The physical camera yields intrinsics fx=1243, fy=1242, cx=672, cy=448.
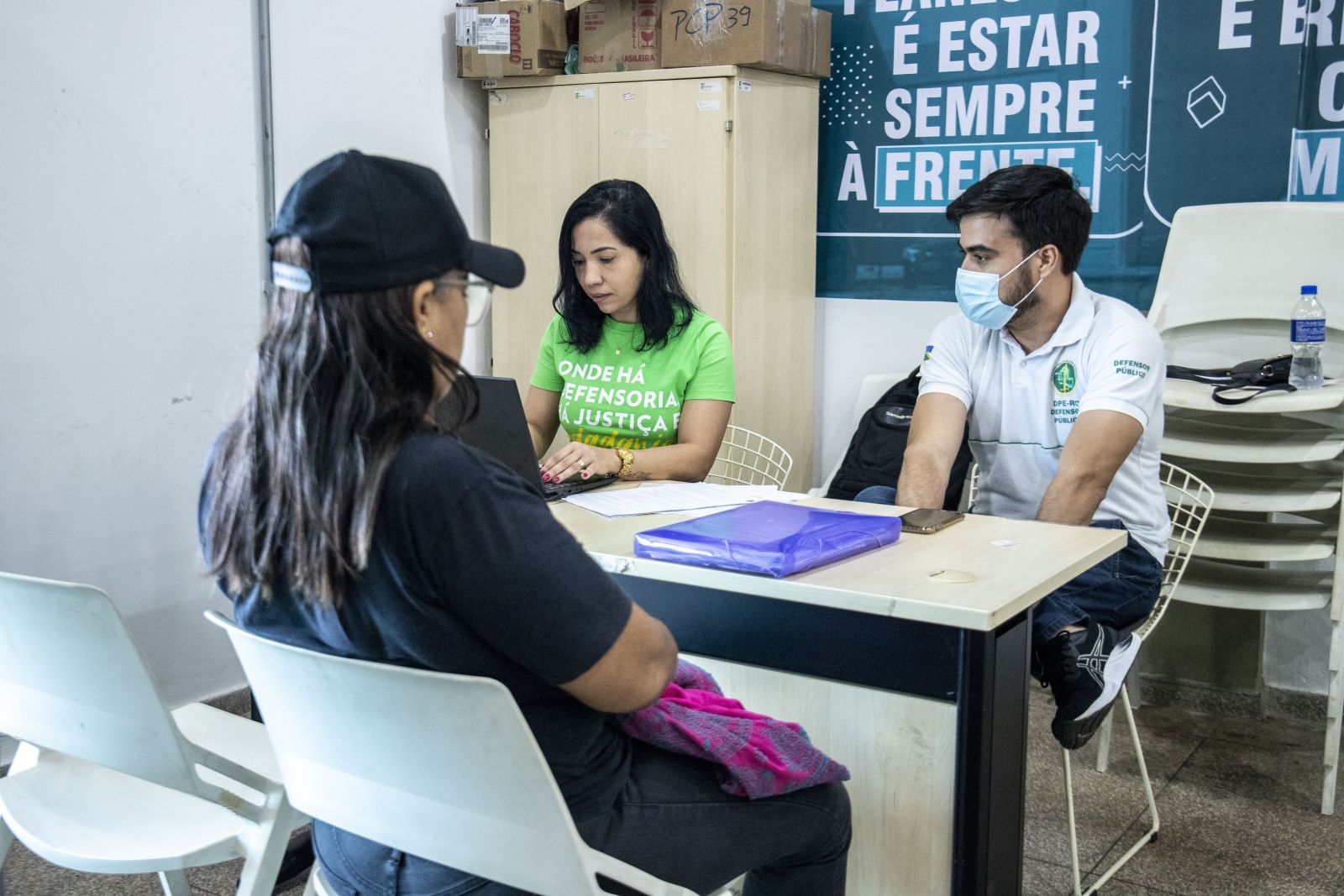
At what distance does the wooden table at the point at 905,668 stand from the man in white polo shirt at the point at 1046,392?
16.6 inches

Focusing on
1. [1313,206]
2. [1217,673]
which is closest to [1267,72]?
[1313,206]

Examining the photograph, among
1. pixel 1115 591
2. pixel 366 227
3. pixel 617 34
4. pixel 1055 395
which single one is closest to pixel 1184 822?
pixel 1115 591

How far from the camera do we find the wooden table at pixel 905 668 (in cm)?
163

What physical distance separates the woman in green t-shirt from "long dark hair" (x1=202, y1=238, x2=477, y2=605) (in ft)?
5.46

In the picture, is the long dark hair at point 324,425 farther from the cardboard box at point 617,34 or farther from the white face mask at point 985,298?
the cardboard box at point 617,34

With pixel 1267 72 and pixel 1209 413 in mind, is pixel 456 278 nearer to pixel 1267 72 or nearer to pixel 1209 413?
pixel 1209 413

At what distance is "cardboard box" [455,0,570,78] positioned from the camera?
12.6ft

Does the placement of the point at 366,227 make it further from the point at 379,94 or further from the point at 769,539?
the point at 379,94

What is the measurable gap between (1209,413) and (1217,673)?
31.6 inches

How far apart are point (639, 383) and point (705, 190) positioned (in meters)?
1.01

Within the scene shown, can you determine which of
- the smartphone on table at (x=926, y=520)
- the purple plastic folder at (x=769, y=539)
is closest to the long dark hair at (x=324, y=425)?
the purple plastic folder at (x=769, y=539)

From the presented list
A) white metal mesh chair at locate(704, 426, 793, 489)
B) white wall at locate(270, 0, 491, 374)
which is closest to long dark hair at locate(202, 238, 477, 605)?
white wall at locate(270, 0, 491, 374)

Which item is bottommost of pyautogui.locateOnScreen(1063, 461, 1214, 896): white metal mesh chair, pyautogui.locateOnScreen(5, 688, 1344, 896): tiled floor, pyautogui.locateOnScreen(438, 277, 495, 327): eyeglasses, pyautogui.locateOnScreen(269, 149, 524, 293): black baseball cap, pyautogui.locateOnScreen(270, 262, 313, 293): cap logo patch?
pyautogui.locateOnScreen(5, 688, 1344, 896): tiled floor

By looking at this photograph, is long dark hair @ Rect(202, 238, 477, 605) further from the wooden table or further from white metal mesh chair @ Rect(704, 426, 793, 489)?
white metal mesh chair @ Rect(704, 426, 793, 489)
